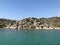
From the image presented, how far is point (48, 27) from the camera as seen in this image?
650ft

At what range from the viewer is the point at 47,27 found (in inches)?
7820

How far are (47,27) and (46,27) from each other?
166cm

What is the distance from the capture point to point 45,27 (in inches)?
7800

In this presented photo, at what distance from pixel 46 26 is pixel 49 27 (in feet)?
15.6

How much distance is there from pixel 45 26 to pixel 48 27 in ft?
15.7

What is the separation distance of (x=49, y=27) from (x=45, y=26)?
627 centimetres

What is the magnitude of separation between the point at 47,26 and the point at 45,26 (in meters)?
3.03

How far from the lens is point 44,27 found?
199 metres

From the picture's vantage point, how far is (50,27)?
645 ft

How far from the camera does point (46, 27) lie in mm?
198125

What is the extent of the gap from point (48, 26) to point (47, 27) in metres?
2.15

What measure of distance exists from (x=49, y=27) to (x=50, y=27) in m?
1.58

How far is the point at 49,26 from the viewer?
199m

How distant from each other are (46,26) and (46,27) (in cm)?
153
